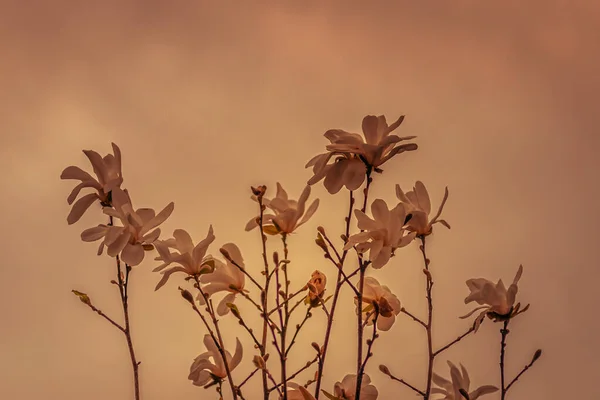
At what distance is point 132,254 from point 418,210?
1.24ft

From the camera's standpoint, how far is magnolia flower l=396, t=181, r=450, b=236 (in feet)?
3.17

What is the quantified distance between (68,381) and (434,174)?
2.83ft

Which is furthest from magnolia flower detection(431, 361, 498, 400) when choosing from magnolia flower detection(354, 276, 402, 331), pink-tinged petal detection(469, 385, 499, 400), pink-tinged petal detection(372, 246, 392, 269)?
Result: pink-tinged petal detection(372, 246, 392, 269)

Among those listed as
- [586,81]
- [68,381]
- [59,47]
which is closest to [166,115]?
[59,47]

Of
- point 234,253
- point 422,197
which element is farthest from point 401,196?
point 234,253

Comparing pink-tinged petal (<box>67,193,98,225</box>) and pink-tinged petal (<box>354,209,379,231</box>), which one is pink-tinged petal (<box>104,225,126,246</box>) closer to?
pink-tinged petal (<box>67,193,98,225</box>)

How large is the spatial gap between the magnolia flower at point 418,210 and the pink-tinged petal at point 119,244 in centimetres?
36

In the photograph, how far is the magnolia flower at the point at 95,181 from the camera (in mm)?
928

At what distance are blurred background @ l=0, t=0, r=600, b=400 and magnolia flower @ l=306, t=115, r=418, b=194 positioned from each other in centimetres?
54

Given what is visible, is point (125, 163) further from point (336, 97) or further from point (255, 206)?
point (336, 97)

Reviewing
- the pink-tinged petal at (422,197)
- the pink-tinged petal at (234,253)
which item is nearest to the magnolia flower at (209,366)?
the pink-tinged petal at (234,253)

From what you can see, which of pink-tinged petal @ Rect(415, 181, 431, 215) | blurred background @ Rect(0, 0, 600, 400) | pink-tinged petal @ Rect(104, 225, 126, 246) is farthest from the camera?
blurred background @ Rect(0, 0, 600, 400)

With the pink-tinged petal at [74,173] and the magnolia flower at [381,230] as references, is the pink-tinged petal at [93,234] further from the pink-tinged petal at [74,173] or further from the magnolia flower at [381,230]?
the magnolia flower at [381,230]

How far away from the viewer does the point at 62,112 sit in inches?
60.6
